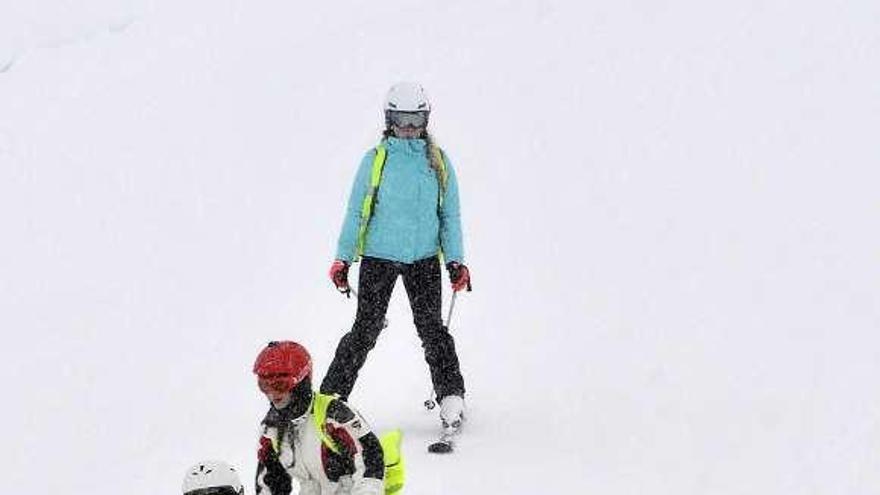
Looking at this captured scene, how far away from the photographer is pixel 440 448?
22.2ft

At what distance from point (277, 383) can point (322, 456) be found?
43 cm

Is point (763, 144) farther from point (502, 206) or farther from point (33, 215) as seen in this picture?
point (33, 215)

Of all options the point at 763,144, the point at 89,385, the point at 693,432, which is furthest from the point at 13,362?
the point at 763,144

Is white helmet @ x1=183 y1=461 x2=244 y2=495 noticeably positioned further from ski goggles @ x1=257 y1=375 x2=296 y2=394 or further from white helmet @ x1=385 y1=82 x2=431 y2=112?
white helmet @ x1=385 y1=82 x2=431 y2=112

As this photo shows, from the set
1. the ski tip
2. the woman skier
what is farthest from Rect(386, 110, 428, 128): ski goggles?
the ski tip

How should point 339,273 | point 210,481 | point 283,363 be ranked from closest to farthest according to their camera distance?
point 210,481
point 283,363
point 339,273

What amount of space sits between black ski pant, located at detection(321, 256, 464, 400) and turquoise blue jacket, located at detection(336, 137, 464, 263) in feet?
0.28

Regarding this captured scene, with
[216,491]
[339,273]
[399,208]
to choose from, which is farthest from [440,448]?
[216,491]

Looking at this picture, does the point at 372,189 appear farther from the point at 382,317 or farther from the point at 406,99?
the point at 382,317

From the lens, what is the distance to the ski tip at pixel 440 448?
6770 mm

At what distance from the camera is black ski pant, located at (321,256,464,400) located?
6809 millimetres

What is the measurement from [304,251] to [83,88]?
10.7 metres

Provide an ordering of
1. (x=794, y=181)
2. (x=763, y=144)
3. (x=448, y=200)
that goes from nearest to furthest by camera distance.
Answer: (x=448, y=200) → (x=794, y=181) → (x=763, y=144)

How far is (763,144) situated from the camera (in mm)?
12516
